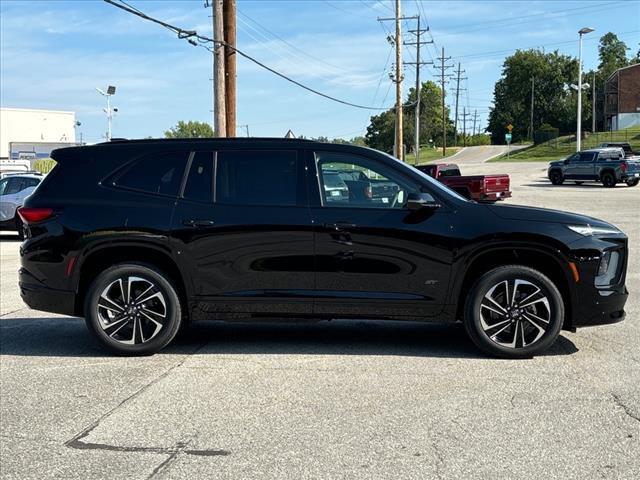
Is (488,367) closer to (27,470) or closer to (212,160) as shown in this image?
(212,160)

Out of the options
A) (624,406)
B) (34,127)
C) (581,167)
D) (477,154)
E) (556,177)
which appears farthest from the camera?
(34,127)

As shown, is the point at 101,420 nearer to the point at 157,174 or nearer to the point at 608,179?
the point at 157,174

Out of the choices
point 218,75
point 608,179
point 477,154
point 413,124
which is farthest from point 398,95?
point 413,124

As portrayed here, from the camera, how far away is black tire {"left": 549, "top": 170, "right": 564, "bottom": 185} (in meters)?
38.7

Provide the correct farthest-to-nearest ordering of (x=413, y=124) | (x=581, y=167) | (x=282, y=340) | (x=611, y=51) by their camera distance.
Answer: (x=611, y=51) < (x=413, y=124) < (x=581, y=167) < (x=282, y=340)

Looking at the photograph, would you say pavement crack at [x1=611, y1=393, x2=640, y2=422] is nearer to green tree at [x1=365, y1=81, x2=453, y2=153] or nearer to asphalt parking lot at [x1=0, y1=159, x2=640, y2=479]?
asphalt parking lot at [x1=0, y1=159, x2=640, y2=479]

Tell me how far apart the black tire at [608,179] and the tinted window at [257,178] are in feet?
112

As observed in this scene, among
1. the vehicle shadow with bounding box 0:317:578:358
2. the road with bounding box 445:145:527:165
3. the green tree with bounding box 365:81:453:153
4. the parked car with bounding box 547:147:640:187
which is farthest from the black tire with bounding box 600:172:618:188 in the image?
the green tree with bounding box 365:81:453:153

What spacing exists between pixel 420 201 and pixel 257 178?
1461 mm

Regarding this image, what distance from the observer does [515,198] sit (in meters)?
30.1

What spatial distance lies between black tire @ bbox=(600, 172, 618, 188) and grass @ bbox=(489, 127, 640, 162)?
3286 centimetres

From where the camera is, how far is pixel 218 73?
1884cm

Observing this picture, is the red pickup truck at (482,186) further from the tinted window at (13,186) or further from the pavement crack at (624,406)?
the pavement crack at (624,406)

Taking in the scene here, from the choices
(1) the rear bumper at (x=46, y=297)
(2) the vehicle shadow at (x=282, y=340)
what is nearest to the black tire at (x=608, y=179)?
(2) the vehicle shadow at (x=282, y=340)
